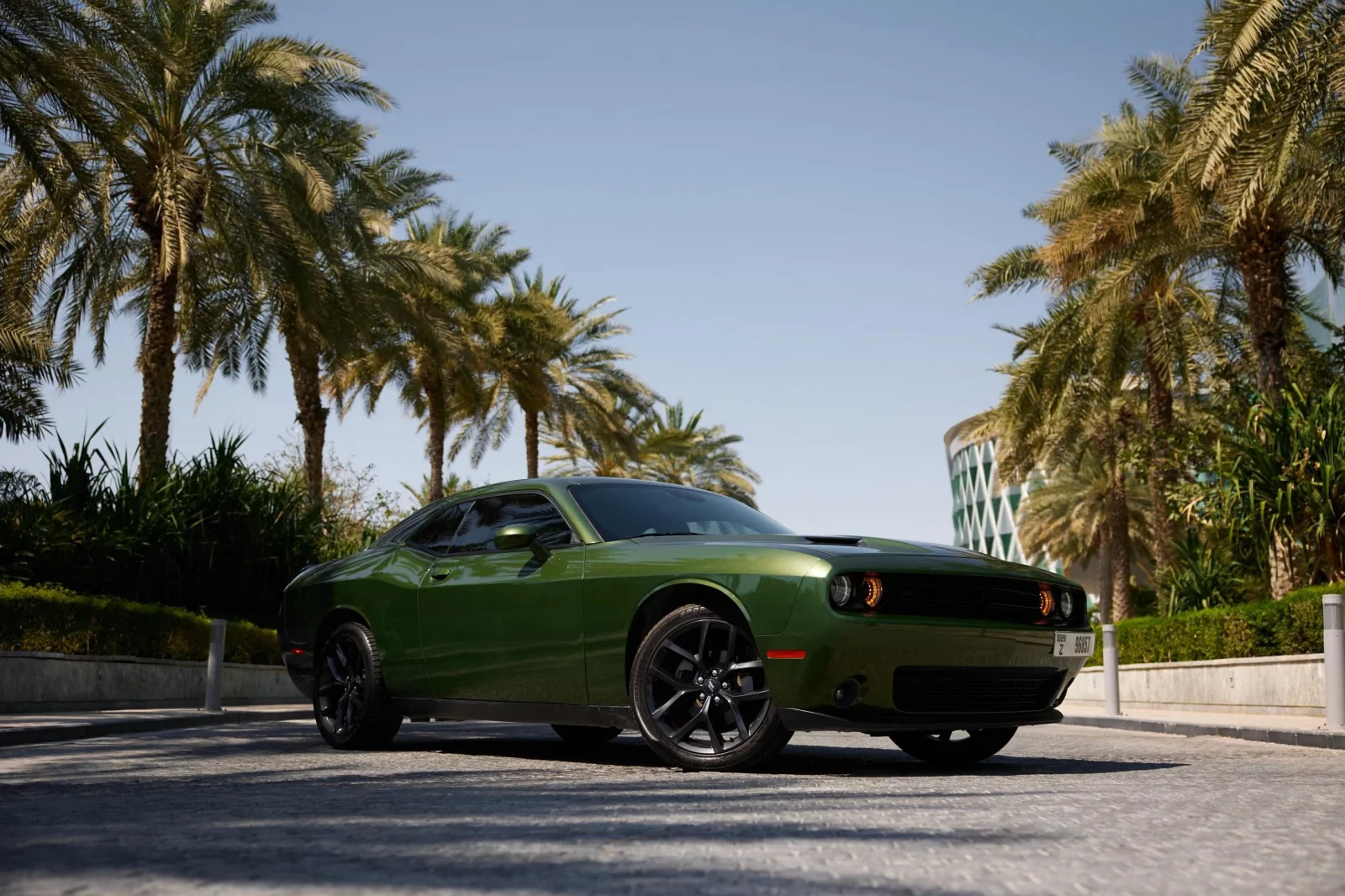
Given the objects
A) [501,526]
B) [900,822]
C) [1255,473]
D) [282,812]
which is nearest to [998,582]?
[900,822]

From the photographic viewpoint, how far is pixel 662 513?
26.1 feet

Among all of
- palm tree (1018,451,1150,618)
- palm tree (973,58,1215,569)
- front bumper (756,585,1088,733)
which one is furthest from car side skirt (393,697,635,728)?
palm tree (1018,451,1150,618)

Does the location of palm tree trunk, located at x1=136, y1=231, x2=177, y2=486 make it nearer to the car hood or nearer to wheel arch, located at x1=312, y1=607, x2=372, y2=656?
wheel arch, located at x1=312, y1=607, x2=372, y2=656

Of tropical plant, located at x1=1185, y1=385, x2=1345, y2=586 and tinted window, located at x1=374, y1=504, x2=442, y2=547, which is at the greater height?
tropical plant, located at x1=1185, y1=385, x2=1345, y2=586

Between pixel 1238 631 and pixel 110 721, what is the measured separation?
1395cm

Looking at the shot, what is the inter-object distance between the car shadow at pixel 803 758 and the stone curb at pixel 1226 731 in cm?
351

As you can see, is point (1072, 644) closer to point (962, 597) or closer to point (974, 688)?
point (974, 688)

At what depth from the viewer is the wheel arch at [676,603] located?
22.0 ft

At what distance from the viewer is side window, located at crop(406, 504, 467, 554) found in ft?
27.9

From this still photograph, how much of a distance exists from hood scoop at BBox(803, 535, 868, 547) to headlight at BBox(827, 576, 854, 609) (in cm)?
52

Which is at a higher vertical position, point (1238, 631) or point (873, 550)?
point (873, 550)

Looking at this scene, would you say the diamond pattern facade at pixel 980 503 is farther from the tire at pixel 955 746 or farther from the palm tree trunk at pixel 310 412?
the tire at pixel 955 746

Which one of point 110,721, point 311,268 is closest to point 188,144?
point 311,268

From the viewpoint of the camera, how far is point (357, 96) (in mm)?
22422
